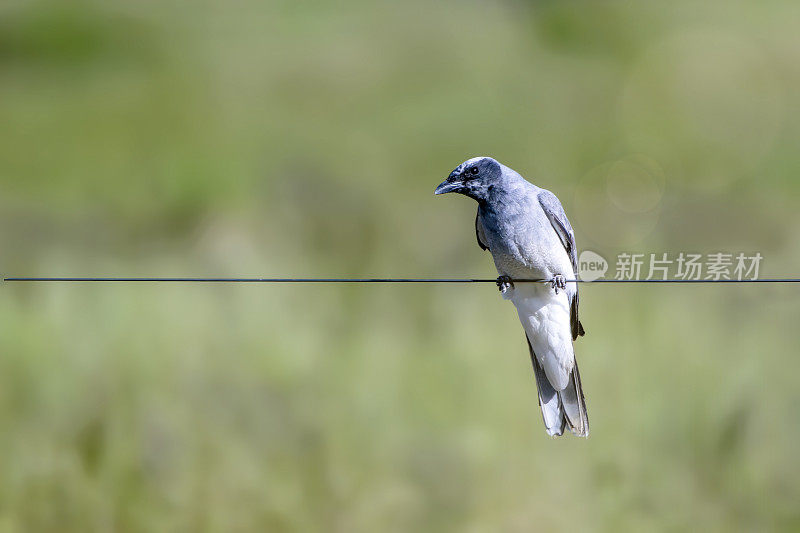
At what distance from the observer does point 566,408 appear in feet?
19.1

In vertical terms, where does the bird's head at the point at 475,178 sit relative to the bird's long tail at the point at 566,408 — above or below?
above

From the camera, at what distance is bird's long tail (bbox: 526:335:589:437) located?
5785mm

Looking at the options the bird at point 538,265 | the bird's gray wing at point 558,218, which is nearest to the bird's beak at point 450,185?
the bird at point 538,265

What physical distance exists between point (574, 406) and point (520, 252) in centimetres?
122

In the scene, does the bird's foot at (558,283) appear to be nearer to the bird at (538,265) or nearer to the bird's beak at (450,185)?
the bird at (538,265)

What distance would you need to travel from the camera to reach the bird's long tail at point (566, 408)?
228 inches

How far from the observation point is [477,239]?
582 centimetres

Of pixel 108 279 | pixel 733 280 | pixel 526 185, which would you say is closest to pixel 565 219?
pixel 526 185

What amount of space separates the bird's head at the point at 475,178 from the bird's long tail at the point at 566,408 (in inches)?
54.0

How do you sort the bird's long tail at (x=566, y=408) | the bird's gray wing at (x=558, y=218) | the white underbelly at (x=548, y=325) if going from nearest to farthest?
the bird's gray wing at (x=558, y=218) → the white underbelly at (x=548, y=325) → the bird's long tail at (x=566, y=408)

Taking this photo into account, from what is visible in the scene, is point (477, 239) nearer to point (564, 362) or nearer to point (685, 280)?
point (564, 362)

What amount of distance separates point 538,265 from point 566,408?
Answer: 1.09m

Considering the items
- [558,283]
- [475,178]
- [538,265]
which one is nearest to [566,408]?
[558,283]

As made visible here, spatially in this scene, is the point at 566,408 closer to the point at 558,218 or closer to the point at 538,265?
the point at 538,265
